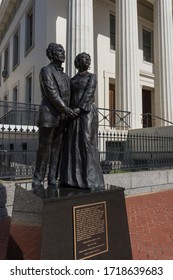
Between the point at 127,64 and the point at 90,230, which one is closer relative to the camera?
the point at 90,230

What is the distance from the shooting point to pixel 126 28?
46.7 ft

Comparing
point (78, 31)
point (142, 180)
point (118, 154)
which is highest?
point (78, 31)

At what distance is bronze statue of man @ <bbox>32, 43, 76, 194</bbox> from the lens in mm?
3797

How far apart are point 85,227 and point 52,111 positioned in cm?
167

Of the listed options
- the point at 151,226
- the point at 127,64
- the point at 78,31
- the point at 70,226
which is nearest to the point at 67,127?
the point at 70,226

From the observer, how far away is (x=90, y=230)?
3.45m

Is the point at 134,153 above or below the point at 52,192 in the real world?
above

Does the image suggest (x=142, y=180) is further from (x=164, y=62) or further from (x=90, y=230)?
(x=164, y=62)

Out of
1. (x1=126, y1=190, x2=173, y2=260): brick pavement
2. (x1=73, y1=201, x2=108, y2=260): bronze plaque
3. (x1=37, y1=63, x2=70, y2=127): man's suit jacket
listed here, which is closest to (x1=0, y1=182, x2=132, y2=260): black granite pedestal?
(x1=73, y1=201, x2=108, y2=260): bronze plaque

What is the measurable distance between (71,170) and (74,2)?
11060 mm

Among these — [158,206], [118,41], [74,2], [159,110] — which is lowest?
[158,206]

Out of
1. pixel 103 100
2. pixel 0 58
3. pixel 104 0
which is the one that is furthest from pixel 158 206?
pixel 0 58

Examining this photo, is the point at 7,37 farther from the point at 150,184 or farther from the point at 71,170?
the point at 71,170

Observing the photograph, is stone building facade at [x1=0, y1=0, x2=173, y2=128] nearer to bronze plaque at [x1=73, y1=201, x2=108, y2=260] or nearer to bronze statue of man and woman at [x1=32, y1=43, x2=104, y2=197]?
bronze statue of man and woman at [x1=32, y1=43, x2=104, y2=197]
